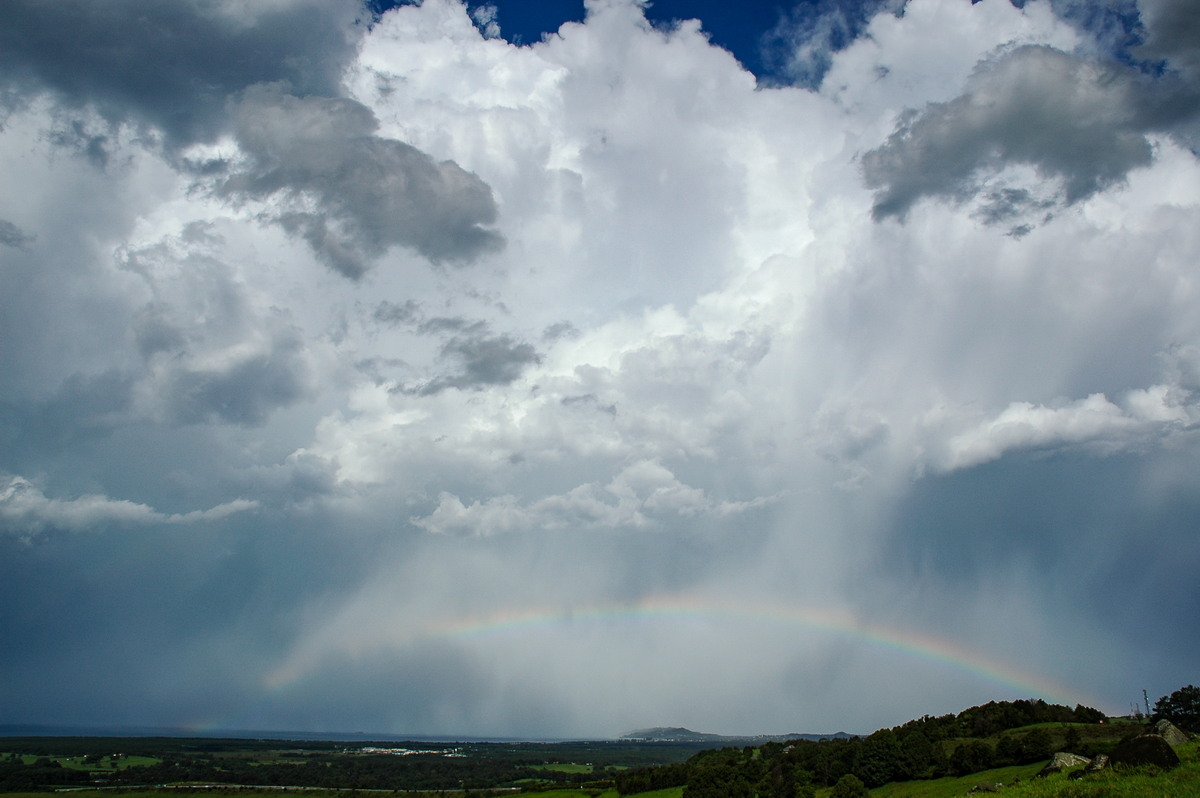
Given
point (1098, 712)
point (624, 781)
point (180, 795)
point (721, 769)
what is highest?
point (1098, 712)

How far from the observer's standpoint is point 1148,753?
1082 inches

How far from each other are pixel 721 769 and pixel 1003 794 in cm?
9041

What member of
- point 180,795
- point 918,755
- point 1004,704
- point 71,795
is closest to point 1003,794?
point 918,755

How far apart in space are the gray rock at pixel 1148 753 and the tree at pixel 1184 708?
97.8 m

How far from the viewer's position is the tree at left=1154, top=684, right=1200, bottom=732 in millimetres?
100688

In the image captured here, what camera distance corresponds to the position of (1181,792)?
22.7 meters

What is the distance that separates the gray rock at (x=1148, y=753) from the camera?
26922 mm

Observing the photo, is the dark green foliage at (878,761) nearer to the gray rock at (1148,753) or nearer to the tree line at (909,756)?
the tree line at (909,756)

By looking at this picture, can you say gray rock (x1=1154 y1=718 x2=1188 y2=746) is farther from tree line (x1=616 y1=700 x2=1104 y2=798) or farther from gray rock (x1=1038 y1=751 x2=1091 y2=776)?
tree line (x1=616 y1=700 x2=1104 y2=798)

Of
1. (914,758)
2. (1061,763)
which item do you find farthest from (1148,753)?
(914,758)

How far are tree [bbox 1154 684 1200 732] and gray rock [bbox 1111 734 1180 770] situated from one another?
97.8 meters

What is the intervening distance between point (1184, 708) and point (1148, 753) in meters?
104

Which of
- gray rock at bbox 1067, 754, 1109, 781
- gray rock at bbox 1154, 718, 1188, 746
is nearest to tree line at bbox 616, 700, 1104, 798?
gray rock at bbox 1154, 718, 1188, 746

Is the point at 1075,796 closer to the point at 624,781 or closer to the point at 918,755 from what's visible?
the point at 918,755
